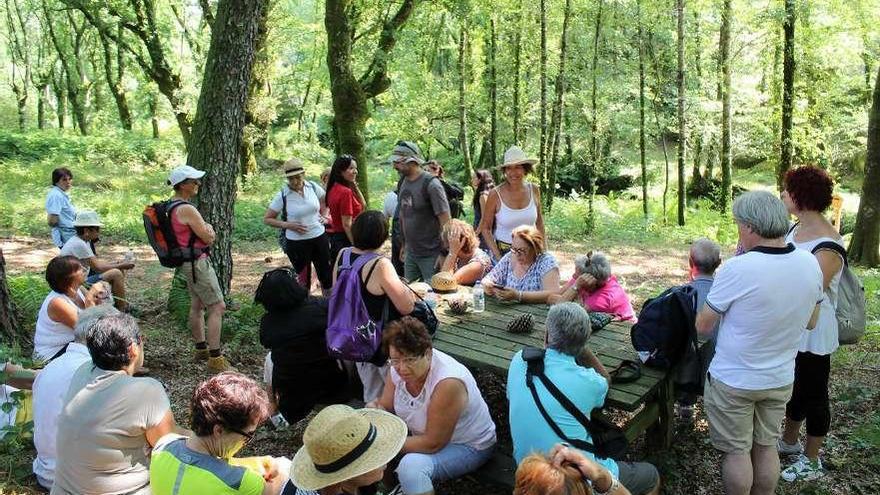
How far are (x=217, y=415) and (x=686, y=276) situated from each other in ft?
29.9

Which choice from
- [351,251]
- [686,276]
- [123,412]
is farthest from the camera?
[686,276]

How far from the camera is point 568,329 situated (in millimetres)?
3006

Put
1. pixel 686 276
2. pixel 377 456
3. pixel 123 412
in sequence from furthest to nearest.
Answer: pixel 686 276 → pixel 123 412 → pixel 377 456

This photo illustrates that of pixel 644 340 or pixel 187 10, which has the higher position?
pixel 187 10

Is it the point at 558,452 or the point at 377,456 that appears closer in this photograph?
the point at 558,452

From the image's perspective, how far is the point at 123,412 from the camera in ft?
9.25

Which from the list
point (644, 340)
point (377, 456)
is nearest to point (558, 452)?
point (377, 456)

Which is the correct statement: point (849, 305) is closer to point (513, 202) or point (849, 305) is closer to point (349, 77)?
point (513, 202)

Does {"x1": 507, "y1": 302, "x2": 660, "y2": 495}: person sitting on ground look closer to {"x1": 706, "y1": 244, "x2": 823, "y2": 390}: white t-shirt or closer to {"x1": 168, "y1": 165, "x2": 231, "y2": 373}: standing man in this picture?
{"x1": 706, "y1": 244, "x2": 823, "y2": 390}: white t-shirt

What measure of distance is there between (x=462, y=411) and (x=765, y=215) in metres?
1.82

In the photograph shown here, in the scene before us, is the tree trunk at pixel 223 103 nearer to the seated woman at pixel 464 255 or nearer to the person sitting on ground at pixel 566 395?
the seated woman at pixel 464 255

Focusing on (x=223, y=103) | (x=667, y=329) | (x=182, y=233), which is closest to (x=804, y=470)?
(x=667, y=329)

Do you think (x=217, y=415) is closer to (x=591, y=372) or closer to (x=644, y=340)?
(x=591, y=372)

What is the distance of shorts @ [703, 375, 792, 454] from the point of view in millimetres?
3127
